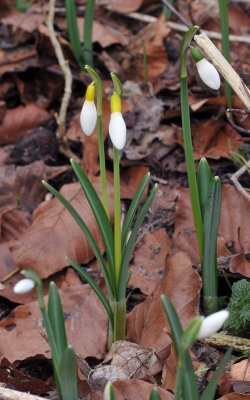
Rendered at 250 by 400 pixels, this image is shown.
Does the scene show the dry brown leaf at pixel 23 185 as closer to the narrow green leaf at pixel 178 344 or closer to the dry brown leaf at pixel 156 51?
the dry brown leaf at pixel 156 51

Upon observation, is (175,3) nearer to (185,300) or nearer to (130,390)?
(185,300)

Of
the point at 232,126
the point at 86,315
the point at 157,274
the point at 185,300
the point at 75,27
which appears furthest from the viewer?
the point at 75,27

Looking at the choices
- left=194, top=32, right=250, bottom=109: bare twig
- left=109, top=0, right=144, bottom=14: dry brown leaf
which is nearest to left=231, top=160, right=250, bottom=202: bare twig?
left=194, top=32, right=250, bottom=109: bare twig

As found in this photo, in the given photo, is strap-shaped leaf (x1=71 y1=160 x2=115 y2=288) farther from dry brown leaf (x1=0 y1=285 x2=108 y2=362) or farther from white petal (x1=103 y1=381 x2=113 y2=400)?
white petal (x1=103 y1=381 x2=113 y2=400)

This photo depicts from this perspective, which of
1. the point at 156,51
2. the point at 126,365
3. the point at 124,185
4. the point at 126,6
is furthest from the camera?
the point at 126,6

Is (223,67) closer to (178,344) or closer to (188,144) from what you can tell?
(188,144)

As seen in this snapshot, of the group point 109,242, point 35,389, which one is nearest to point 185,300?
point 109,242

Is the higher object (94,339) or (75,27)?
(75,27)

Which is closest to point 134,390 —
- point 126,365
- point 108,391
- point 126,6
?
point 126,365
